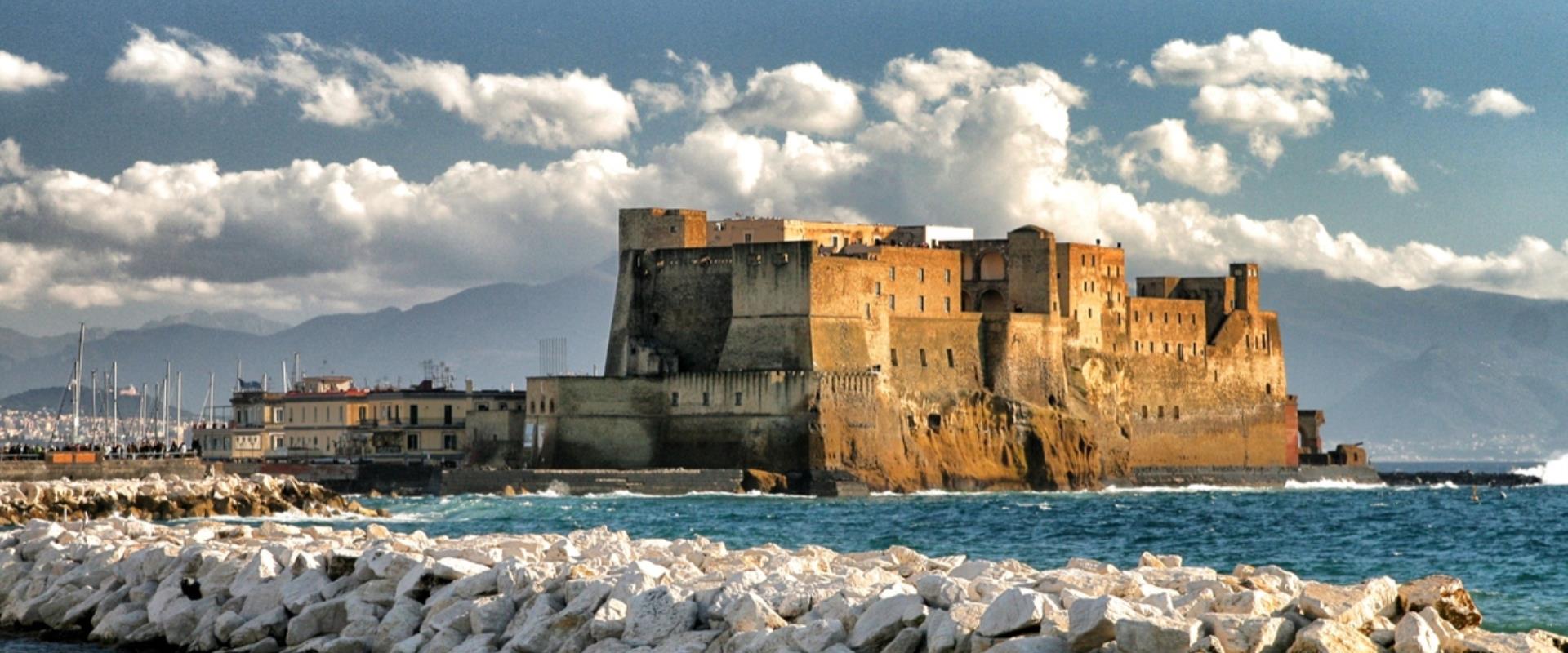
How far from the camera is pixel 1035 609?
1706cm

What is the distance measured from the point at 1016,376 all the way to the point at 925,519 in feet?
75.0

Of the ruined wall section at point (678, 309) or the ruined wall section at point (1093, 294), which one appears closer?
the ruined wall section at point (678, 309)

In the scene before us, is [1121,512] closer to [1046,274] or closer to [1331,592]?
[1046,274]

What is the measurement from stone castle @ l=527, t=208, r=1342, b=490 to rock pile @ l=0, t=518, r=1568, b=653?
3768 centimetres

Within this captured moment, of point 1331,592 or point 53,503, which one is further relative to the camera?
point 53,503

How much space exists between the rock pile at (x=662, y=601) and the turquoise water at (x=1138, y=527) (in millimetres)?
1984

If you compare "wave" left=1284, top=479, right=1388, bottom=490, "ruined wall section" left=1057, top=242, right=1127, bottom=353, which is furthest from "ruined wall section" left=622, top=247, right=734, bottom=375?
"wave" left=1284, top=479, right=1388, bottom=490

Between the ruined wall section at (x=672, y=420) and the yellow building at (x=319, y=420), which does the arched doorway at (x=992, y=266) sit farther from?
the yellow building at (x=319, y=420)

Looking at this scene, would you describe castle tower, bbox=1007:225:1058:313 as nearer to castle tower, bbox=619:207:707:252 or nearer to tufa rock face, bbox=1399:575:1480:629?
castle tower, bbox=619:207:707:252

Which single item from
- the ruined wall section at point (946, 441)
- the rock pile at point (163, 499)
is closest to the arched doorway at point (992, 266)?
the ruined wall section at point (946, 441)

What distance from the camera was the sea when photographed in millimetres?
32969

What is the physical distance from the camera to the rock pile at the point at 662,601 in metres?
16.7

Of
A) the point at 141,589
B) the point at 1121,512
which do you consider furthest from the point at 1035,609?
the point at 1121,512

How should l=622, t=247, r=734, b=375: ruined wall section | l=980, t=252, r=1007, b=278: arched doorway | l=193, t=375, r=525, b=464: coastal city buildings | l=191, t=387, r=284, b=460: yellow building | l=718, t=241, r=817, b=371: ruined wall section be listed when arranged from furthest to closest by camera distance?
l=980, t=252, r=1007, b=278: arched doorway → l=191, t=387, r=284, b=460: yellow building → l=622, t=247, r=734, b=375: ruined wall section → l=193, t=375, r=525, b=464: coastal city buildings → l=718, t=241, r=817, b=371: ruined wall section
